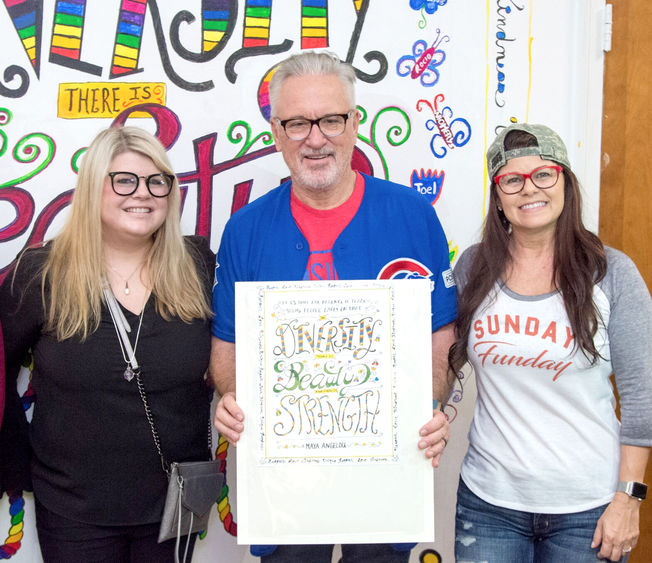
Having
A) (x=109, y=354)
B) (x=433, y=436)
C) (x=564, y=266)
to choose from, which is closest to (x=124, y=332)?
(x=109, y=354)

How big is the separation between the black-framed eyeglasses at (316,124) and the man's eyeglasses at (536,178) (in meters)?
0.54

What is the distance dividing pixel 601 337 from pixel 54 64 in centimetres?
235

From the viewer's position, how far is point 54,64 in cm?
260

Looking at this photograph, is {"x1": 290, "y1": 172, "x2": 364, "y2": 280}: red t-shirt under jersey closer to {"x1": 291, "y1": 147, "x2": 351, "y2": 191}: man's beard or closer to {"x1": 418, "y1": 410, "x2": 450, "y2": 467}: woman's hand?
{"x1": 291, "y1": 147, "x2": 351, "y2": 191}: man's beard

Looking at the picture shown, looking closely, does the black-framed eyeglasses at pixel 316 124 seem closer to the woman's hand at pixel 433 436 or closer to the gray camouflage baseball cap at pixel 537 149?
the gray camouflage baseball cap at pixel 537 149

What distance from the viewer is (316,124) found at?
6.40ft

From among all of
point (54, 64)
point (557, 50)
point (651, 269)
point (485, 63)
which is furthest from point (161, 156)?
point (651, 269)

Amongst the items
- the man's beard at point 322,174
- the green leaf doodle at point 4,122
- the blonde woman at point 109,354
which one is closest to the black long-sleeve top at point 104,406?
the blonde woman at point 109,354

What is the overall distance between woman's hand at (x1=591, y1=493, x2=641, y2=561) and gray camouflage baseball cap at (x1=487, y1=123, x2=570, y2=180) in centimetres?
98

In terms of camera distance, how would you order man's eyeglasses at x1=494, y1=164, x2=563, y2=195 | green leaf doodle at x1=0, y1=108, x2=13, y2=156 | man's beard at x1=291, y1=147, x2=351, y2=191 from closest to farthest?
1. man's eyeglasses at x1=494, y1=164, x2=563, y2=195
2. man's beard at x1=291, y1=147, x2=351, y2=191
3. green leaf doodle at x1=0, y1=108, x2=13, y2=156

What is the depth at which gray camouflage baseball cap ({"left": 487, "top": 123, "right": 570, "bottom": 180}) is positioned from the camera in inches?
71.6

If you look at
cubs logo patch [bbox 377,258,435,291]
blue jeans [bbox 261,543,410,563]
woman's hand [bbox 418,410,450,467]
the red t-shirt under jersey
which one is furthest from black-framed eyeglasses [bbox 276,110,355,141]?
blue jeans [bbox 261,543,410,563]

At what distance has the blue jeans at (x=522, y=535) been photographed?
5.71ft

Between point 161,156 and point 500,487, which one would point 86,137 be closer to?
point 161,156
